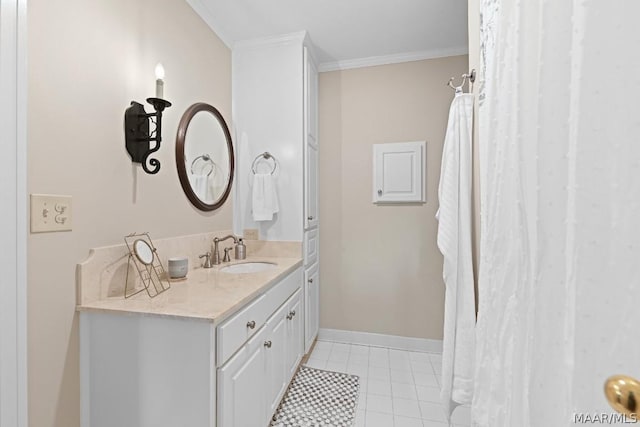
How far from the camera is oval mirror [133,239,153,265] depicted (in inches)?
51.3

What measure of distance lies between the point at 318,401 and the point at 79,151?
1862mm

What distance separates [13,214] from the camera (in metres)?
0.91

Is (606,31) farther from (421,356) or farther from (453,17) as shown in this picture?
(421,356)

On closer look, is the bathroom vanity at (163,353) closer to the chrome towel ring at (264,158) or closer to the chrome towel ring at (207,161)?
the chrome towel ring at (207,161)

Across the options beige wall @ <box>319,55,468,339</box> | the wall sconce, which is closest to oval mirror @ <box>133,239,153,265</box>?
the wall sconce

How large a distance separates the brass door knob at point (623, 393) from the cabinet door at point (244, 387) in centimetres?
109

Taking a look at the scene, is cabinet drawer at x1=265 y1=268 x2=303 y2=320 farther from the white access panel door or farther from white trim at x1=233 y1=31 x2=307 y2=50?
white trim at x1=233 y1=31 x2=307 y2=50

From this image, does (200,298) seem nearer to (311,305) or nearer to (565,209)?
(565,209)

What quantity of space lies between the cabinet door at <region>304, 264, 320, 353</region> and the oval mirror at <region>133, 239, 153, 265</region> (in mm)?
1184

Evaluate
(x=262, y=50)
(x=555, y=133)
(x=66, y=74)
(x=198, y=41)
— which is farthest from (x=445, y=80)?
(x=66, y=74)

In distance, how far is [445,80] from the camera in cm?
247

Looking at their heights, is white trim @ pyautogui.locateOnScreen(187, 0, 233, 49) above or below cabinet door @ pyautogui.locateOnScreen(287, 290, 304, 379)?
above

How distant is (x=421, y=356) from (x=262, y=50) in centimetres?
285

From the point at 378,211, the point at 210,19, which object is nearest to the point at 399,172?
the point at 378,211
